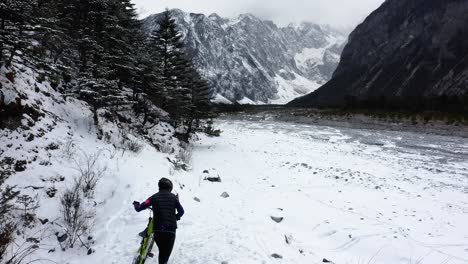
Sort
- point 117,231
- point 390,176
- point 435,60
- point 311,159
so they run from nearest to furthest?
point 117,231
point 390,176
point 311,159
point 435,60

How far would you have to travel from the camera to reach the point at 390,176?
18.8 m

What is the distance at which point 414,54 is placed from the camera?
14650cm

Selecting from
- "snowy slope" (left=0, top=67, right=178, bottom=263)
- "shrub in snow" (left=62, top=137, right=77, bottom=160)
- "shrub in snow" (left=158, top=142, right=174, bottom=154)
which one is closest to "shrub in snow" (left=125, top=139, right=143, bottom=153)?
"snowy slope" (left=0, top=67, right=178, bottom=263)

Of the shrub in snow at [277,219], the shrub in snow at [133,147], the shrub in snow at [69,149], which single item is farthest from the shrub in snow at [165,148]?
the shrub in snow at [277,219]

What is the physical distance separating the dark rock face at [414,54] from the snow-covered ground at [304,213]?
2916 inches

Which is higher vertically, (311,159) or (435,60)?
(435,60)

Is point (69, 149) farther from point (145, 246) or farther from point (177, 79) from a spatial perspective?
point (177, 79)

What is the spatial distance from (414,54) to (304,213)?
159363 mm

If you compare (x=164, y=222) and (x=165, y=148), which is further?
(x=165, y=148)

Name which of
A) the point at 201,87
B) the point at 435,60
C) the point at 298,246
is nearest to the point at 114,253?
the point at 298,246

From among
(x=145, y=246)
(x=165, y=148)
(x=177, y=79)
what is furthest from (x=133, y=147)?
(x=177, y=79)

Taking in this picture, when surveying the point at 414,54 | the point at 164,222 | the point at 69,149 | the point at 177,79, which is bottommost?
the point at 164,222

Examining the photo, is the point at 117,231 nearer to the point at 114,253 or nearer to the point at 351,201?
the point at 114,253

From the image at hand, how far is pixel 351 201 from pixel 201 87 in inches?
725
